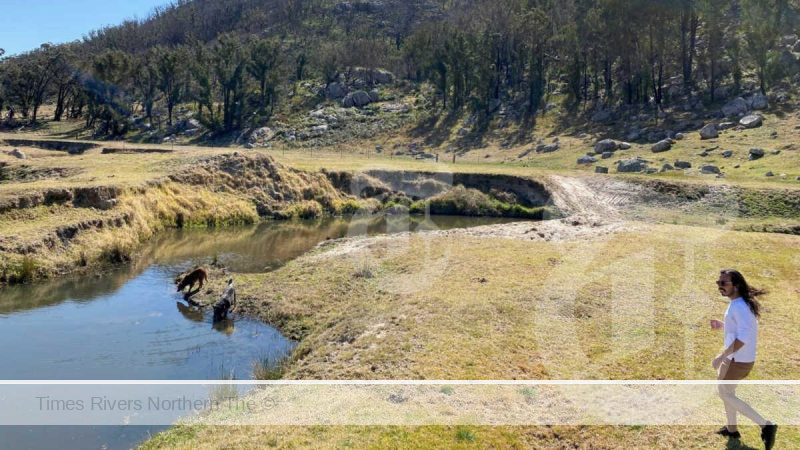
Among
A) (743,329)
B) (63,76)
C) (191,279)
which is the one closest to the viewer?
(743,329)

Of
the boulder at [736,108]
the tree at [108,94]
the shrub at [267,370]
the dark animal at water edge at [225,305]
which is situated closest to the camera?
the shrub at [267,370]

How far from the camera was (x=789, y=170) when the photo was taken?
4612 centimetres

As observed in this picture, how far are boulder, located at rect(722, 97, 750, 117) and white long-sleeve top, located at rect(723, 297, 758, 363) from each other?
219ft

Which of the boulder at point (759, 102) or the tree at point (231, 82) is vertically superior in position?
the tree at point (231, 82)

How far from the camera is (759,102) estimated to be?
66000 millimetres

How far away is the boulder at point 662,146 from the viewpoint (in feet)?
194

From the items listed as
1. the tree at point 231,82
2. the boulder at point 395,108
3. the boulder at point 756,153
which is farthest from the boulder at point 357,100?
the boulder at point 756,153

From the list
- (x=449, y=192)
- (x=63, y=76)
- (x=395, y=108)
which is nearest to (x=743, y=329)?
(x=449, y=192)

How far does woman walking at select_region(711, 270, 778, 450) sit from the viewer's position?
9.51 m

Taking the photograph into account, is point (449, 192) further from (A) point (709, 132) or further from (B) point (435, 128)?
(B) point (435, 128)

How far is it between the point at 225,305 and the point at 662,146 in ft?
173

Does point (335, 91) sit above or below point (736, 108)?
above

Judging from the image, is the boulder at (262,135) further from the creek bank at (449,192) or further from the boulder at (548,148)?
the boulder at (548,148)

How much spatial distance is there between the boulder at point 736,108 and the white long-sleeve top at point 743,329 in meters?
66.9
